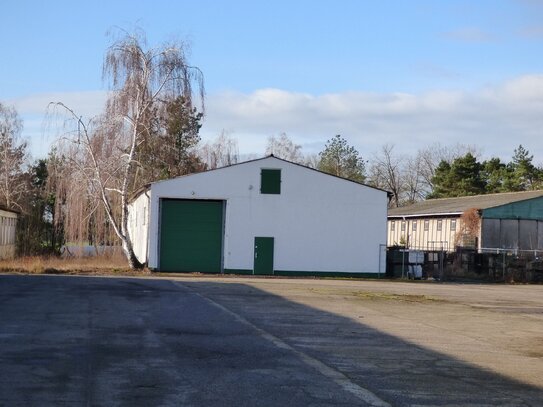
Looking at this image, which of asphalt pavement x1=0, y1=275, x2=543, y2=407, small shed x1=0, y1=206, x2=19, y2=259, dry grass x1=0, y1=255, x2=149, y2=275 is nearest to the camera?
asphalt pavement x1=0, y1=275, x2=543, y2=407

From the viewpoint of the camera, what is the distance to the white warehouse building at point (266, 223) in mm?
41188

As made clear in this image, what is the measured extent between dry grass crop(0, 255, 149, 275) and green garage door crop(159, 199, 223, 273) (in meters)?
1.80

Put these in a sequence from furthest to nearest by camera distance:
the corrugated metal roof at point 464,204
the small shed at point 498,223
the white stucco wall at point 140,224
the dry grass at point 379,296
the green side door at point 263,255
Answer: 1. the corrugated metal roof at point 464,204
2. the small shed at point 498,223
3. the white stucco wall at point 140,224
4. the green side door at point 263,255
5. the dry grass at point 379,296

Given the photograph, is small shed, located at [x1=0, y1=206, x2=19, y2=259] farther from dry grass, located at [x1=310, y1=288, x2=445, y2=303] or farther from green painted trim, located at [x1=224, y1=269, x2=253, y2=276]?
dry grass, located at [x1=310, y1=288, x2=445, y2=303]

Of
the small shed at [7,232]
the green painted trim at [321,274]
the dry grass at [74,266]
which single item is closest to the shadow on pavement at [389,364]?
the dry grass at [74,266]

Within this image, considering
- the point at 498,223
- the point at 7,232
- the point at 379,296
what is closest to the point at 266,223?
the point at 379,296

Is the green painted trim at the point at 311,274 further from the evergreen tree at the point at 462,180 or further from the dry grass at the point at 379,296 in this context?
the evergreen tree at the point at 462,180

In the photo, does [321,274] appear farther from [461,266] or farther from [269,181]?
[461,266]

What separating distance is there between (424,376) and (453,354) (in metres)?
2.90

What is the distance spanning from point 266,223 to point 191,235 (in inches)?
148

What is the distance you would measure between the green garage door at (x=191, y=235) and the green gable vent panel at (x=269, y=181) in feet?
7.70

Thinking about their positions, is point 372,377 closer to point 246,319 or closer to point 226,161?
point 246,319

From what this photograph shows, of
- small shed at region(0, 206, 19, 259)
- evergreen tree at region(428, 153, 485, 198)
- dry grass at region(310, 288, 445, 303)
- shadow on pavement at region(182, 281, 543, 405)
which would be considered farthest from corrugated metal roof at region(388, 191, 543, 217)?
shadow on pavement at region(182, 281, 543, 405)

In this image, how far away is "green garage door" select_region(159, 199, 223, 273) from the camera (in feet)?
135
